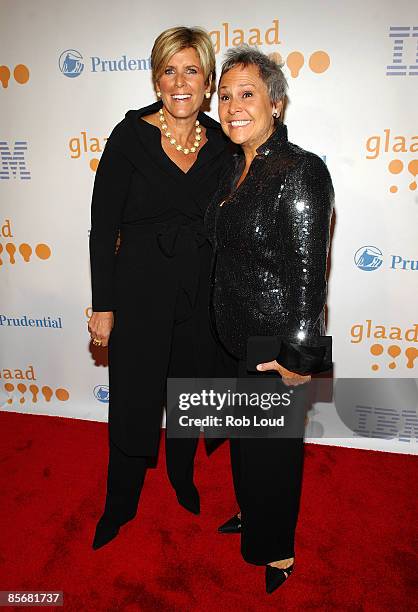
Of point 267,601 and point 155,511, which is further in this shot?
point 155,511

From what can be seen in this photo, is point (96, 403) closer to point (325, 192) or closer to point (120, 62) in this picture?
point (120, 62)

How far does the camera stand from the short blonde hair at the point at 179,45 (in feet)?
5.51

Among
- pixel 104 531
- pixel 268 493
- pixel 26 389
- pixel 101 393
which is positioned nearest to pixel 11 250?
pixel 26 389

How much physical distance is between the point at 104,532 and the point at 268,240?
1.50 meters

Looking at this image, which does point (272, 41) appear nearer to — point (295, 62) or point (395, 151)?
point (295, 62)

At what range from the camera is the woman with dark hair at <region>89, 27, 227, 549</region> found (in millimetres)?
1756

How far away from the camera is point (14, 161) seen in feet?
9.26

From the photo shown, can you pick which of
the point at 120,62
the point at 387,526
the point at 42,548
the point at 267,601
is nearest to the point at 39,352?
the point at 42,548

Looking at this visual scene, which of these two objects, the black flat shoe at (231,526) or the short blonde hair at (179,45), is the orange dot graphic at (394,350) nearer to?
the black flat shoe at (231,526)

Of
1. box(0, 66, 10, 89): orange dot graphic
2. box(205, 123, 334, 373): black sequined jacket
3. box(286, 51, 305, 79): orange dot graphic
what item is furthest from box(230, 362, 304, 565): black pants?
box(0, 66, 10, 89): orange dot graphic

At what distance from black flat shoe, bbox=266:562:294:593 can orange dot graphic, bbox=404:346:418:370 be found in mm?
1321

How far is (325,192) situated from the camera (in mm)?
1386

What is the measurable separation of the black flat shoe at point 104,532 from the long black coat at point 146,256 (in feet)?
1.36

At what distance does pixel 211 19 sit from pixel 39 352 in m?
2.17
